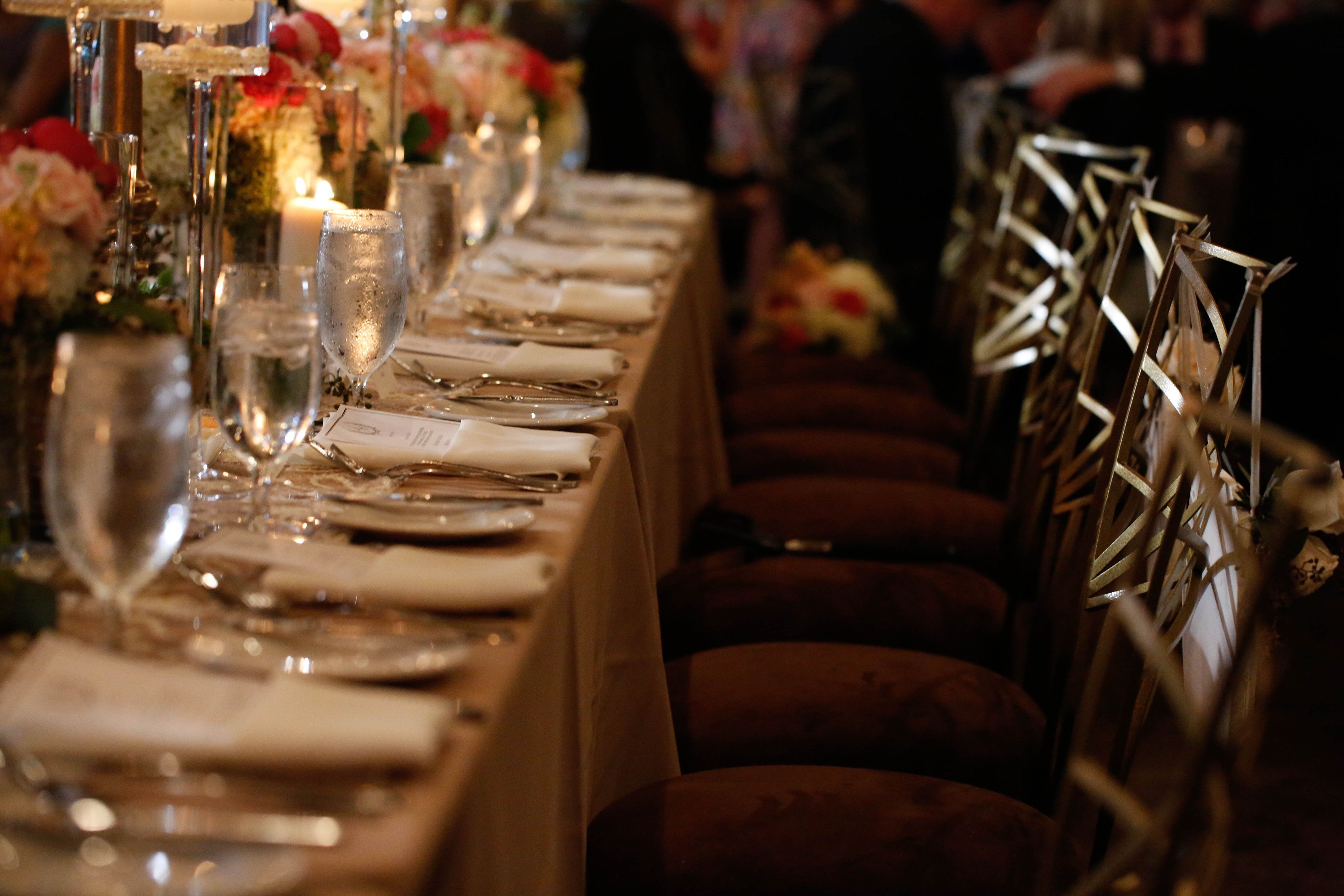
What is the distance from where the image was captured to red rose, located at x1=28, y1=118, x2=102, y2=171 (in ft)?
3.06

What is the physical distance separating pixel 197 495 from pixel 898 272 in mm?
3942

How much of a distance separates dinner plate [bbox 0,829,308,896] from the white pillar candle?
107 centimetres

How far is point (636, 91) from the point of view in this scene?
5.40 meters

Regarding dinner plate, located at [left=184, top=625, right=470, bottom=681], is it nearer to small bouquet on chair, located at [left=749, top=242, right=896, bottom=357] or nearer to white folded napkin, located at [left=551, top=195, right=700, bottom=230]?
white folded napkin, located at [left=551, top=195, right=700, bottom=230]

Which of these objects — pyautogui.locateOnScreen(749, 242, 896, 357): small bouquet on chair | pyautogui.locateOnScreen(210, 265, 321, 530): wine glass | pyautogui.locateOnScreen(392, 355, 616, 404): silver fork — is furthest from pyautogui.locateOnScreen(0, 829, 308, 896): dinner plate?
pyautogui.locateOnScreen(749, 242, 896, 357): small bouquet on chair

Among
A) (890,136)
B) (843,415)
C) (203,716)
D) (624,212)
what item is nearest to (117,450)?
(203,716)

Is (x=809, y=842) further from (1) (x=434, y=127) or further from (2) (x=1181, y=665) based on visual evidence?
(1) (x=434, y=127)

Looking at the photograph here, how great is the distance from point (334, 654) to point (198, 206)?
0.75m

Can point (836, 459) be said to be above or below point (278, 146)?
below

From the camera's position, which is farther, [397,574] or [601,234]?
[601,234]

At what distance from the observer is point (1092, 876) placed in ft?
2.58

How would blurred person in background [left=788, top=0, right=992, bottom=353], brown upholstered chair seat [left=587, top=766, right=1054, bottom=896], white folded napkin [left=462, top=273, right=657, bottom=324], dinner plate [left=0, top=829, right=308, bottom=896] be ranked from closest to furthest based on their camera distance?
1. dinner plate [left=0, top=829, right=308, bottom=896]
2. brown upholstered chair seat [left=587, top=766, right=1054, bottom=896]
3. white folded napkin [left=462, top=273, right=657, bottom=324]
4. blurred person in background [left=788, top=0, right=992, bottom=353]

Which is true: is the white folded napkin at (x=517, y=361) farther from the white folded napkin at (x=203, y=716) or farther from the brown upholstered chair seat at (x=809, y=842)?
the white folded napkin at (x=203, y=716)

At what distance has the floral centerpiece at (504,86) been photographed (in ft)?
8.42
